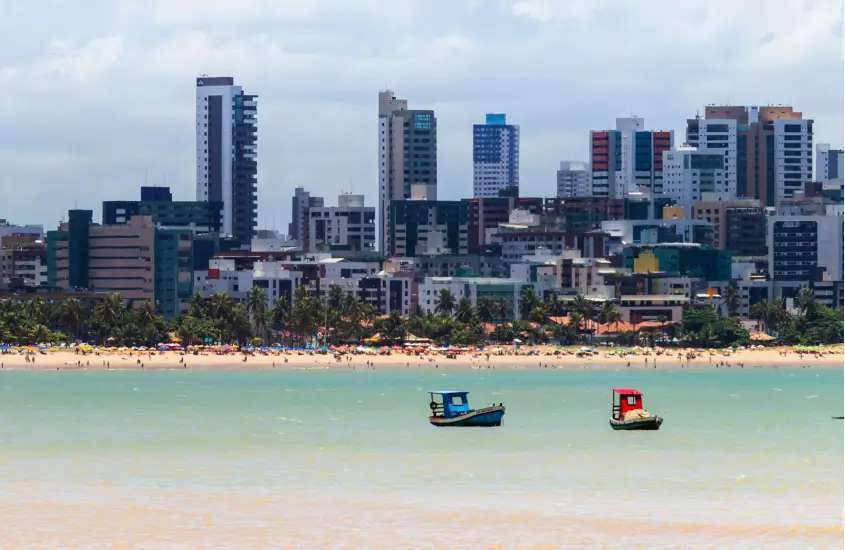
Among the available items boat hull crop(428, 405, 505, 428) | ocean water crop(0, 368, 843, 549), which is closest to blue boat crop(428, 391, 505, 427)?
boat hull crop(428, 405, 505, 428)

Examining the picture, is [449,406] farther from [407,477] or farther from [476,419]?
[407,477]

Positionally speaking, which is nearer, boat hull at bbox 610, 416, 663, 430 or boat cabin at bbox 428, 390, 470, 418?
boat hull at bbox 610, 416, 663, 430

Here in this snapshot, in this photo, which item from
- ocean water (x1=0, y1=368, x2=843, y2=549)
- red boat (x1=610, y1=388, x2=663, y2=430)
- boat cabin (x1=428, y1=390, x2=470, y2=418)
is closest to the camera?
ocean water (x1=0, y1=368, x2=843, y2=549)

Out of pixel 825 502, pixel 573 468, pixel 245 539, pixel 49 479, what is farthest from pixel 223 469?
pixel 825 502

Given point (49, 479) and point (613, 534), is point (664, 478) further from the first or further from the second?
point (49, 479)

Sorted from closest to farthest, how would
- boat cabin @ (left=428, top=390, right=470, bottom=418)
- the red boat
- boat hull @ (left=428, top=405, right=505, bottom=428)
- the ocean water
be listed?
the ocean water, the red boat, boat hull @ (left=428, top=405, right=505, bottom=428), boat cabin @ (left=428, top=390, right=470, bottom=418)

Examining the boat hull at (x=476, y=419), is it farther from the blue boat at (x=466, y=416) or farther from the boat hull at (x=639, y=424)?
the boat hull at (x=639, y=424)

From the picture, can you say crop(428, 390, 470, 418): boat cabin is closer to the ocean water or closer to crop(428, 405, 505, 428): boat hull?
crop(428, 405, 505, 428): boat hull
